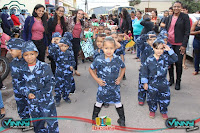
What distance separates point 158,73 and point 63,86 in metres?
2.01

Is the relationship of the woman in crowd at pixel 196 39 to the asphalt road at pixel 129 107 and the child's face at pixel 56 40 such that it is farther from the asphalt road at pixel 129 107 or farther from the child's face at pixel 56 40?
the child's face at pixel 56 40

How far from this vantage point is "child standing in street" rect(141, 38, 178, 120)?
311 centimetres

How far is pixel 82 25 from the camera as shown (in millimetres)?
5918

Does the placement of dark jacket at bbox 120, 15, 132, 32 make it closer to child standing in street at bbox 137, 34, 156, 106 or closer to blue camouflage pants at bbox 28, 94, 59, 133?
child standing in street at bbox 137, 34, 156, 106

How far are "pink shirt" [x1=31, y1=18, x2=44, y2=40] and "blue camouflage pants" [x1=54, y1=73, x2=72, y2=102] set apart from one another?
46.6 inches

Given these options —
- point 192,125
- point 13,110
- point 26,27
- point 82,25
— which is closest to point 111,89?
point 192,125

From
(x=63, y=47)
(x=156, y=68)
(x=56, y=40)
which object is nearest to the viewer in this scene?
(x=156, y=68)

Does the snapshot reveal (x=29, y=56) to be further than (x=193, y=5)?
No

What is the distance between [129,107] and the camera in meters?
3.90

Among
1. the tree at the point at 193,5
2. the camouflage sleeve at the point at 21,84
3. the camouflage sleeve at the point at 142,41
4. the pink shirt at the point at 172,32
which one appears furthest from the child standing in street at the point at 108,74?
the tree at the point at 193,5

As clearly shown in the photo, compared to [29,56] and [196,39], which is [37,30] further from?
[196,39]

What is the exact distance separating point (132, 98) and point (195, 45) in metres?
2.87

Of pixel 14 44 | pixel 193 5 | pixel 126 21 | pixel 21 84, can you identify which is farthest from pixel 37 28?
pixel 193 5

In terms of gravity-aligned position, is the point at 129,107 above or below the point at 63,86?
below
